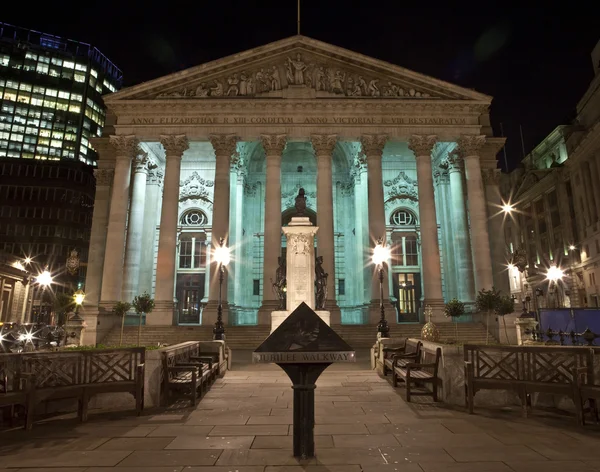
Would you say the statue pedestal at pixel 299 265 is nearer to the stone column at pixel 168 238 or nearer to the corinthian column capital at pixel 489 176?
the stone column at pixel 168 238

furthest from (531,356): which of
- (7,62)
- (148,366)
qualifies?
(7,62)

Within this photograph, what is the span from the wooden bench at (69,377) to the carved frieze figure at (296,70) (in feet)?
83.2

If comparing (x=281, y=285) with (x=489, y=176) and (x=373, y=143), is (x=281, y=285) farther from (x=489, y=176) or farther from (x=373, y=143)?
(x=489, y=176)

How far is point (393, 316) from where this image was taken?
27.2 meters

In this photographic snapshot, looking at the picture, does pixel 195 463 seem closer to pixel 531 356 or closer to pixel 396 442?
pixel 396 442

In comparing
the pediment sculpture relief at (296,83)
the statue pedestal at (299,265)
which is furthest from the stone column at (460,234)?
the statue pedestal at (299,265)

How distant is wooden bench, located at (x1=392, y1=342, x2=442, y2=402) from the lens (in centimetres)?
985

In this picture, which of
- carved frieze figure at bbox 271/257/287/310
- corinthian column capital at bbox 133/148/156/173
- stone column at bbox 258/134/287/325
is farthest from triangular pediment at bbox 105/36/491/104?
carved frieze figure at bbox 271/257/287/310

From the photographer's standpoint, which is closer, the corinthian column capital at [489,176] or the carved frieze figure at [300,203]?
the carved frieze figure at [300,203]

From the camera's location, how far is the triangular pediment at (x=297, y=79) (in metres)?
30.4

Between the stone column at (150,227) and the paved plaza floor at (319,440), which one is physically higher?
the stone column at (150,227)

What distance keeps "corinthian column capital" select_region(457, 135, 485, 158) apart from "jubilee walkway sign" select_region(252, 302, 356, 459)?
27.8 m

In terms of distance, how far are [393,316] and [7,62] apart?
103 meters

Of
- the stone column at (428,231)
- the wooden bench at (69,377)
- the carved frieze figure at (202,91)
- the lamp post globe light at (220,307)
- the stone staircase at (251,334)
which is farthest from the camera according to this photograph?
the carved frieze figure at (202,91)
